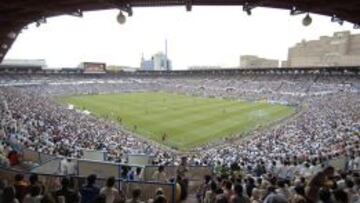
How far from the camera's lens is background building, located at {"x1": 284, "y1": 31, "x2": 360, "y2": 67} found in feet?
372

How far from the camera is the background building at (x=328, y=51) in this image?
372 feet

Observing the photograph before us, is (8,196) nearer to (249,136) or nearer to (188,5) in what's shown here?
(188,5)

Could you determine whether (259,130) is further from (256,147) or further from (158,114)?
(158,114)

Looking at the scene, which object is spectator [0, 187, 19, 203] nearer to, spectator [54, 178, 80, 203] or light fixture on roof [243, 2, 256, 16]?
spectator [54, 178, 80, 203]

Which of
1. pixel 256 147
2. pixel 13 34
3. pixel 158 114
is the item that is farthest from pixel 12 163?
pixel 158 114

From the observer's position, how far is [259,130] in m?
38.5

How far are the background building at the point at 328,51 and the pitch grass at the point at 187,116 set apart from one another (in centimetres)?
5995

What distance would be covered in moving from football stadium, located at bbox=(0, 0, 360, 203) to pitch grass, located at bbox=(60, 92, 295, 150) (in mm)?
142

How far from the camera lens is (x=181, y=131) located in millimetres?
39344

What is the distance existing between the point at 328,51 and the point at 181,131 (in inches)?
3923

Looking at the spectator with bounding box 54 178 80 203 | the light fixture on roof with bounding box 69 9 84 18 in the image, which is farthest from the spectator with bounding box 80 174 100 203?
the light fixture on roof with bounding box 69 9 84 18

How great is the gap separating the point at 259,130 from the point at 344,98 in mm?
19163

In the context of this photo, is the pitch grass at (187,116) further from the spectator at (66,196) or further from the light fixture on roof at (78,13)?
the spectator at (66,196)

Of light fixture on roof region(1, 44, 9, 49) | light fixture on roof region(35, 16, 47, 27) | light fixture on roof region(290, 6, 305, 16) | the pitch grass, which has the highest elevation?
light fixture on roof region(35, 16, 47, 27)
